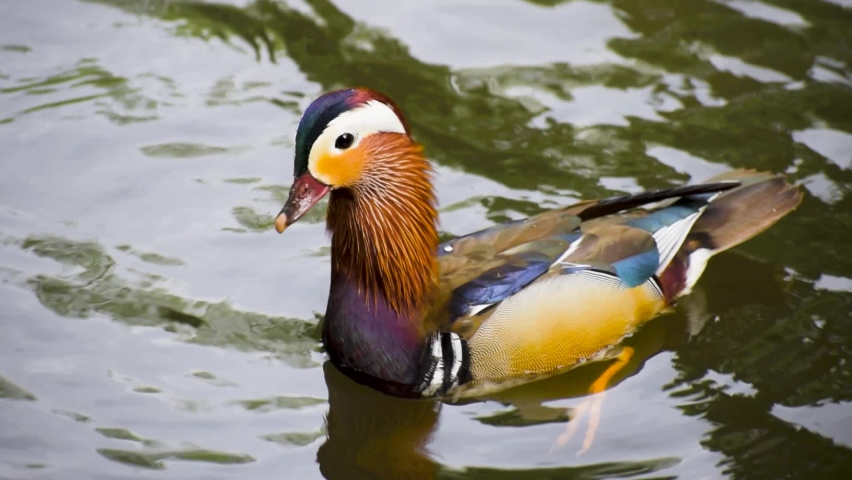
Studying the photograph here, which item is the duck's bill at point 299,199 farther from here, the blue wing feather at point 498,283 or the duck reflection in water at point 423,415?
the duck reflection in water at point 423,415

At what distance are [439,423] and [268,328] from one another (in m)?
1.13

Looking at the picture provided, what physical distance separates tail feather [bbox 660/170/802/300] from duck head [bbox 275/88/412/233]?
185cm

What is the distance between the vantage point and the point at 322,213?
274 inches

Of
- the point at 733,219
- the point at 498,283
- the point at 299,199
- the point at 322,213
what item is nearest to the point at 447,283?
the point at 498,283

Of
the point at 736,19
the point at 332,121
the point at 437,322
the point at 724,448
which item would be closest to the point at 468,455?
the point at 437,322

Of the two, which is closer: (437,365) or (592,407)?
(437,365)

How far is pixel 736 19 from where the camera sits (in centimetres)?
830

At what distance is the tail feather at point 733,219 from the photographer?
617 cm

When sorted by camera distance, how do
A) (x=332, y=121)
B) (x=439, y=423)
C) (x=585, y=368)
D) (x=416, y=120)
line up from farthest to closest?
(x=416, y=120) → (x=585, y=368) → (x=439, y=423) → (x=332, y=121)

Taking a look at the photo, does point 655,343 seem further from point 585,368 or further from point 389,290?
point 389,290

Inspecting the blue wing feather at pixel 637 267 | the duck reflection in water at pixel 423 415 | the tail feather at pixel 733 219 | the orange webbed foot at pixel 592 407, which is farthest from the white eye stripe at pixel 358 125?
the tail feather at pixel 733 219

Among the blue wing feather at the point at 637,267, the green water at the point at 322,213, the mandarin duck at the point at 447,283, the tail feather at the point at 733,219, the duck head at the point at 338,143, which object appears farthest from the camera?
the tail feather at the point at 733,219

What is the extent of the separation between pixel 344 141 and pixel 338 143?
4 cm

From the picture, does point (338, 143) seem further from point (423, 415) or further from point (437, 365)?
point (423, 415)
